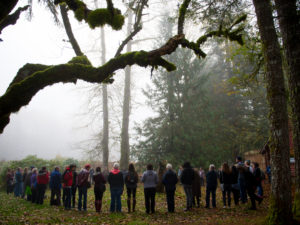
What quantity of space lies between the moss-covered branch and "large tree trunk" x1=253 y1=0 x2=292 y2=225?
384 centimetres

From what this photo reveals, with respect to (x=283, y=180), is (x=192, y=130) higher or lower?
higher

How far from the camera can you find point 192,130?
23.6 m

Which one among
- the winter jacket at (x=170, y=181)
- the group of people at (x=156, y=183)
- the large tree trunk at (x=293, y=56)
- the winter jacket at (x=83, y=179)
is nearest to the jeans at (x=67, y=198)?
the group of people at (x=156, y=183)

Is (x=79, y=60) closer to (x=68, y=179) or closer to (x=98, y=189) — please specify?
(x=98, y=189)

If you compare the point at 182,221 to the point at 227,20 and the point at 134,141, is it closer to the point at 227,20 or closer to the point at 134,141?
the point at 227,20

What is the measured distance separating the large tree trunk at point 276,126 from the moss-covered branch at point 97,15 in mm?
3839

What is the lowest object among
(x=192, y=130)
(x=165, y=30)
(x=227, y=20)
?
(x=192, y=130)

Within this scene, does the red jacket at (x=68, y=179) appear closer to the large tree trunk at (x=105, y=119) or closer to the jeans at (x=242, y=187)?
the jeans at (x=242, y=187)

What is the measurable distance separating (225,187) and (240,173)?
861mm

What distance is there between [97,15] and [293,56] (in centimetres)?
533

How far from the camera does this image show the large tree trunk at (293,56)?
6801mm

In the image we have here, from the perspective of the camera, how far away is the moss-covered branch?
5.71m

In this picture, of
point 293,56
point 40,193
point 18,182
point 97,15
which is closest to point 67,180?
point 40,193

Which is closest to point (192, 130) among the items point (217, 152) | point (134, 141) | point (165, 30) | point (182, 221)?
point (217, 152)
